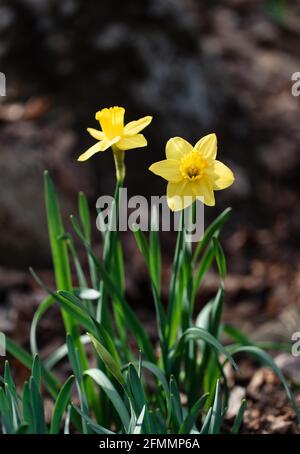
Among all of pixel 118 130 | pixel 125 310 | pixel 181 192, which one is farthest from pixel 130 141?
pixel 125 310

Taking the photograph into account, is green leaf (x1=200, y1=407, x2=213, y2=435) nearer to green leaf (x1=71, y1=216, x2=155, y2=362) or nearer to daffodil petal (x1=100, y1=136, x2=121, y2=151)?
green leaf (x1=71, y1=216, x2=155, y2=362)

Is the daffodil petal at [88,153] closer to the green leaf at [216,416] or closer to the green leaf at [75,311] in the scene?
the green leaf at [75,311]

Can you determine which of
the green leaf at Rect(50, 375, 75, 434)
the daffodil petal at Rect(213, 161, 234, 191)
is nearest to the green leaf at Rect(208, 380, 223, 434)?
the green leaf at Rect(50, 375, 75, 434)

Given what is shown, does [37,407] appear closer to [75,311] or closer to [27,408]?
[27,408]

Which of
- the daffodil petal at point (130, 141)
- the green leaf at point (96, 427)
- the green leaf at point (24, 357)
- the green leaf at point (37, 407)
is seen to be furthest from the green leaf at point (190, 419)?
the daffodil petal at point (130, 141)

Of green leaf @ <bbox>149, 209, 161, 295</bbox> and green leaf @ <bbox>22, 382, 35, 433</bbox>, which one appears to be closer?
green leaf @ <bbox>22, 382, 35, 433</bbox>

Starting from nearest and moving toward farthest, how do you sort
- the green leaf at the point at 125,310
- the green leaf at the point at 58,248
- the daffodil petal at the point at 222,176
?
1. the daffodil petal at the point at 222,176
2. the green leaf at the point at 125,310
3. the green leaf at the point at 58,248

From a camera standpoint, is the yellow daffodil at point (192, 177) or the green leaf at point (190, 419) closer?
the yellow daffodil at point (192, 177)

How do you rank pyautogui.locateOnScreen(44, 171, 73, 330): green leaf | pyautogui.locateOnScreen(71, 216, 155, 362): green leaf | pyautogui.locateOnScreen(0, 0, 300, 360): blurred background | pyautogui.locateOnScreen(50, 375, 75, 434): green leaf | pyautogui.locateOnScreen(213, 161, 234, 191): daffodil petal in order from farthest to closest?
pyautogui.locateOnScreen(0, 0, 300, 360): blurred background → pyautogui.locateOnScreen(44, 171, 73, 330): green leaf → pyautogui.locateOnScreen(71, 216, 155, 362): green leaf → pyautogui.locateOnScreen(50, 375, 75, 434): green leaf → pyautogui.locateOnScreen(213, 161, 234, 191): daffodil petal
